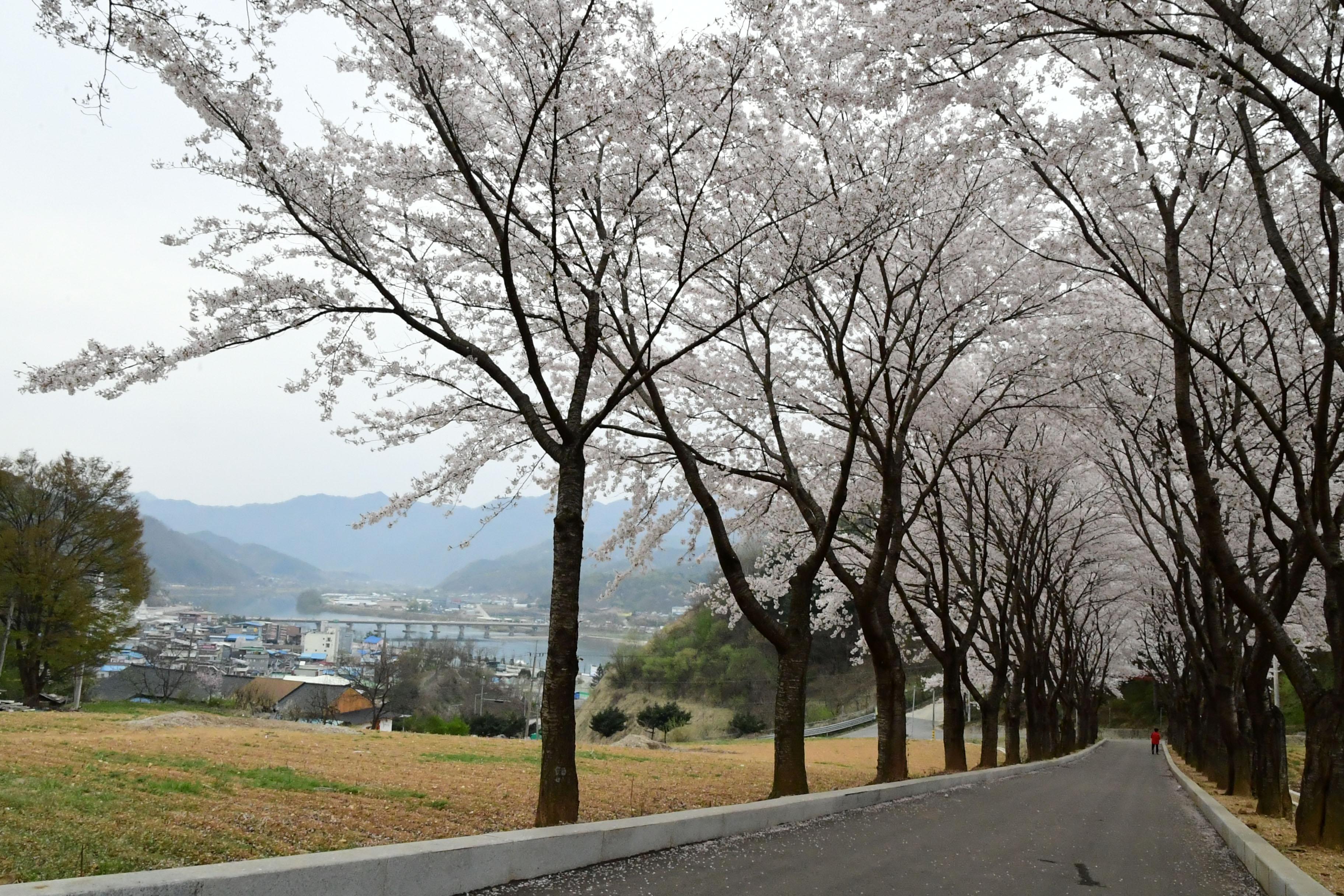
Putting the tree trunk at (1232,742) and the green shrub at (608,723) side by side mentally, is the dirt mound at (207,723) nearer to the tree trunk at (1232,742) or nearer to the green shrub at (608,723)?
the tree trunk at (1232,742)

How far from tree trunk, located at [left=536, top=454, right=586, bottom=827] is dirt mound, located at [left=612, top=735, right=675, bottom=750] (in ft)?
68.6

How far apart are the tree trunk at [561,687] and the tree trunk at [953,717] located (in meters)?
12.1

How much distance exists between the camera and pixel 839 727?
59688 millimetres

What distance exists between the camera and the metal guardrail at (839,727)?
57688 millimetres

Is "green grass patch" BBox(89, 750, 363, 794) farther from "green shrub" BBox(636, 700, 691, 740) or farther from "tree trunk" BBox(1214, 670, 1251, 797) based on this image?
"green shrub" BBox(636, 700, 691, 740)

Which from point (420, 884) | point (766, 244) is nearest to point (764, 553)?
point (766, 244)

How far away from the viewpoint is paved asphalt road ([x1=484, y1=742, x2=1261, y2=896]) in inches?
217

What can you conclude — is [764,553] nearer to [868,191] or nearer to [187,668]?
[868,191]

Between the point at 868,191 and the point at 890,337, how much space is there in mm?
4813

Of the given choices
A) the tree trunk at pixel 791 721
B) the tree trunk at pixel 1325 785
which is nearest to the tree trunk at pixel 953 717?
the tree trunk at pixel 791 721

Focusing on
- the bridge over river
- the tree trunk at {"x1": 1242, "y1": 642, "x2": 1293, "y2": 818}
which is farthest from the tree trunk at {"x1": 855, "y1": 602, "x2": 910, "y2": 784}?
the bridge over river

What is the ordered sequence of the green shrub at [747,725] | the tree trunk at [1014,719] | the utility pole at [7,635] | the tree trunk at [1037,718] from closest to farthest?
the tree trunk at [1014,719] < the tree trunk at [1037,718] < the utility pole at [7,635] < the green shrub at [747,725]

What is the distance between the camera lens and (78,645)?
1119 inches

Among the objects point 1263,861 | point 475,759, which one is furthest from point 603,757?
point 1263,861
